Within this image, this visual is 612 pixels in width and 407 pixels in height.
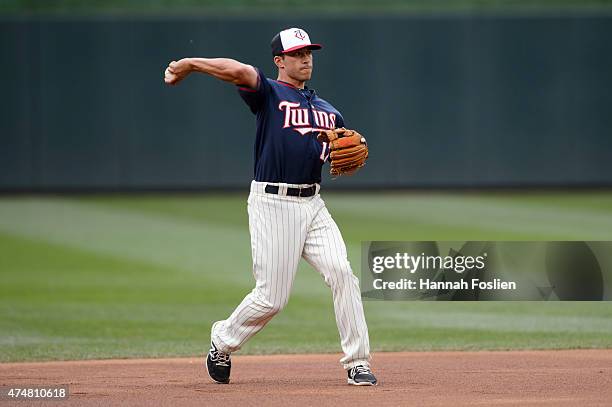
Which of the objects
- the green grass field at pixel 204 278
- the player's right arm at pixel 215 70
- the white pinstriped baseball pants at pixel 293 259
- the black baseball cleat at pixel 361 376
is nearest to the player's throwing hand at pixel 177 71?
the player's right arm at pixel 215 70

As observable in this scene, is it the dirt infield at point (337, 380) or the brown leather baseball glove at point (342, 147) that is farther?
the brown leather baseball glove at point (342, 147)

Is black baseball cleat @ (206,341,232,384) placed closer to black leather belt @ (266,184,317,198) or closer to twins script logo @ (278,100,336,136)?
black leather belt @ (266,184,317,198)

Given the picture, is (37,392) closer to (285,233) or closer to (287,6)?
(285,233)

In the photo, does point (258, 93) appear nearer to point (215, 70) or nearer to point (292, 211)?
point (215, 70)

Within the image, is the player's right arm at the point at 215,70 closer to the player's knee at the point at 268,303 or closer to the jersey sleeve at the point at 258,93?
the jersey sleeve at the point at 258,93

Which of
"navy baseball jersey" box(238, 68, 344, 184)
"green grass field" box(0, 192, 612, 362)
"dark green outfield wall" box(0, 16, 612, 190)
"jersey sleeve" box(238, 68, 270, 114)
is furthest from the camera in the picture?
"dark green outfield wall" box(0, 16, 612, 190)

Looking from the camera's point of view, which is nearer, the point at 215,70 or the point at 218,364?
the point at 215,70

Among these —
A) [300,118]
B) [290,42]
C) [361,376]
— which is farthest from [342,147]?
[361,376]

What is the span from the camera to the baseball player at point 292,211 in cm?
618

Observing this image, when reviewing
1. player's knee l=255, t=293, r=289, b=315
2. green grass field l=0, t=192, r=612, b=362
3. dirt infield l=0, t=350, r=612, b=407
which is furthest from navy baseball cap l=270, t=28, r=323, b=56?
green grass field l=0, t=192, r=612, b=362

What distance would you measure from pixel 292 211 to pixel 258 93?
2.04 ft

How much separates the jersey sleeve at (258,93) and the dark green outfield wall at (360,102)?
16.7 metres

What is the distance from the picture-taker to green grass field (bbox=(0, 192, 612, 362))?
29.5ft

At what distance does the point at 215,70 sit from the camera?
5.87 metres
